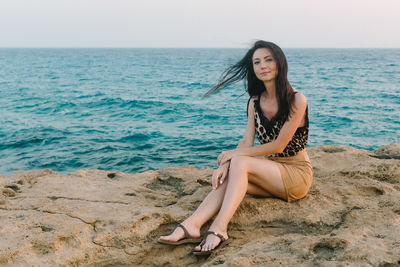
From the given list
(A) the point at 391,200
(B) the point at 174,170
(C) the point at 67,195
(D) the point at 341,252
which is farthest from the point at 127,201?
(A) the point at 391,200

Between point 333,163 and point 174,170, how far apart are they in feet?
8.06

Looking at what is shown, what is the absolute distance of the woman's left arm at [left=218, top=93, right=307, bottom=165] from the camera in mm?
3736

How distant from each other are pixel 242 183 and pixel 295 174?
643 mm

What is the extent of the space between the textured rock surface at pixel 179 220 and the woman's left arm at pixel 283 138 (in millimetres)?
543

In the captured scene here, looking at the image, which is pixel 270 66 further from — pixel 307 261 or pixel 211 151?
pixel 211 151

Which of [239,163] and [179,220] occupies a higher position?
→ [239,163]

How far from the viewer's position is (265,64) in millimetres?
3873

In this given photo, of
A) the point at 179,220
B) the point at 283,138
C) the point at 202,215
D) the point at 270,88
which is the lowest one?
the point at 179,220

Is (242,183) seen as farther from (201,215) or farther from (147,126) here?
(147,126)

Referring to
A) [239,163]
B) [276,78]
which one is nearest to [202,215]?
[239,163]

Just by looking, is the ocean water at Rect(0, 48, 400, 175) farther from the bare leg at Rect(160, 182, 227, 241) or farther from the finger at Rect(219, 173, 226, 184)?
the bare leg at Rect(160, 182, 227, 241)

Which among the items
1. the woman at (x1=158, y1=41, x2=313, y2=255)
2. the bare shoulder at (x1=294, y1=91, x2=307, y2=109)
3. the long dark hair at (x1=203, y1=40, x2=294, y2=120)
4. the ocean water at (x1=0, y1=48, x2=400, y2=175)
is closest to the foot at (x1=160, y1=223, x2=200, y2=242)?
the woman at (x1=158, y1=41, x2=313, y2=255)

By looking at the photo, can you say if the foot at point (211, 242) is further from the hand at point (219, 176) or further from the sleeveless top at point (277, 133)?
the sleeveless top at point (277, 133)

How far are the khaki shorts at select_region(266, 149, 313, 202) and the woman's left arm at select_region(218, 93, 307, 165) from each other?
19cm
